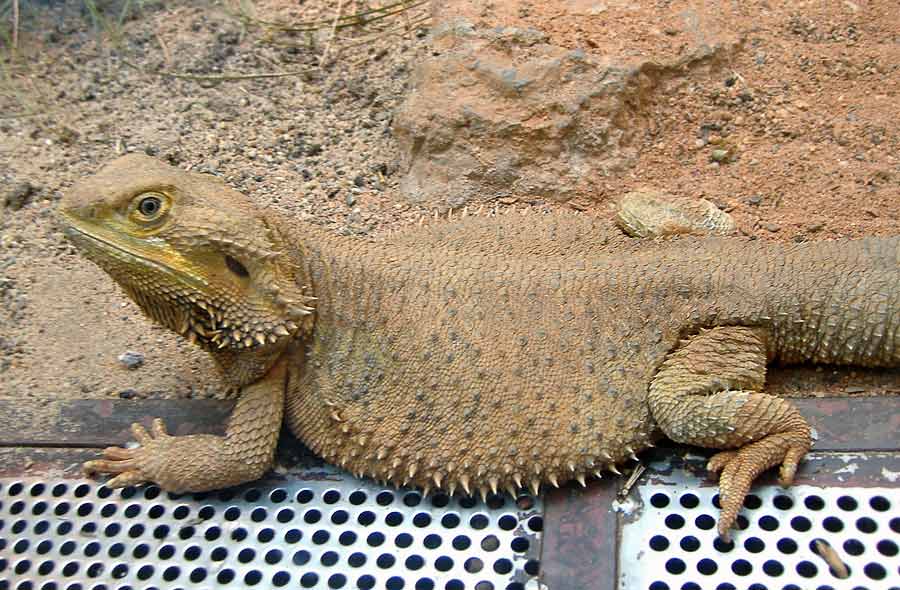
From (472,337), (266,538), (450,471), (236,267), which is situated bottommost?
(266,538)

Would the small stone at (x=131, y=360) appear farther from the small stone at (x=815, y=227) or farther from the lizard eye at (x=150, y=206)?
the small stone at (x=815, y=227)

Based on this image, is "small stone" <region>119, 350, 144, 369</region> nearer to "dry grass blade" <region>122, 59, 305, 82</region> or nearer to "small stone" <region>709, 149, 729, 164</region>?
"dry grass blade" <region>122, 59, 305, 82</region>

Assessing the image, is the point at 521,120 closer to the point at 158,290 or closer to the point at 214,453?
the point at 158,290

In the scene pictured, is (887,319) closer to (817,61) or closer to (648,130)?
(648,130)

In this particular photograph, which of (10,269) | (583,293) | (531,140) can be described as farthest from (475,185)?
(10,269)

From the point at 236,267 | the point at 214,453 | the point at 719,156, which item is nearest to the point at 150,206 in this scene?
the point at 236,267

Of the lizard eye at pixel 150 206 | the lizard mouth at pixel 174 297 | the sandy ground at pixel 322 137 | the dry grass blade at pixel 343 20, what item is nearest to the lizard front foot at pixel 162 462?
the lizard mouth at pixel 174 297
